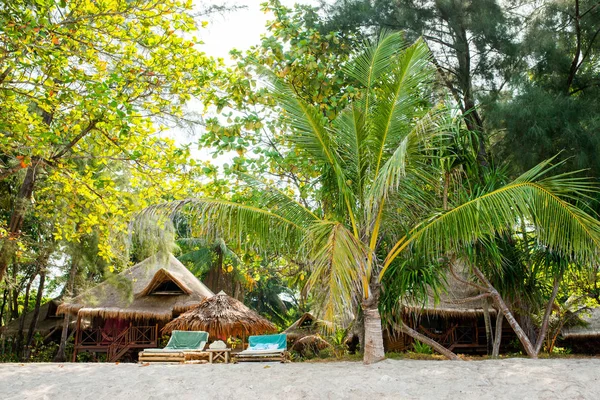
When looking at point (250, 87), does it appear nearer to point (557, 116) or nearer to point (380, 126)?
point (380, 126)

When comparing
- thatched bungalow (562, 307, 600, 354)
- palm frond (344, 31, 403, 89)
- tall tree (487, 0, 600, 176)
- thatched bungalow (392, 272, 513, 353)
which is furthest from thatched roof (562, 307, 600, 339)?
palm frond (344, 31, 403, 89)

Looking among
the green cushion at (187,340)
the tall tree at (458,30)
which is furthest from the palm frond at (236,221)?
the tall tree at (458,30)

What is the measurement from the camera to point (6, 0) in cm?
520

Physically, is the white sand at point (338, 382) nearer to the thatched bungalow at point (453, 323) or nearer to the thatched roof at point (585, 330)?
the thatched bungalow at point (453, 323)

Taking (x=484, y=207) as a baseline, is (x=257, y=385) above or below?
below

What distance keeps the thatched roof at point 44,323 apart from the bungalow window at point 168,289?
3.87 meters

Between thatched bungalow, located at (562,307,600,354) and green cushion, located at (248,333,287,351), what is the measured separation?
678 cm

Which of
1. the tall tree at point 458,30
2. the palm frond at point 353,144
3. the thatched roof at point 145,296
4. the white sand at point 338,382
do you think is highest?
the tall tree at point 458,30

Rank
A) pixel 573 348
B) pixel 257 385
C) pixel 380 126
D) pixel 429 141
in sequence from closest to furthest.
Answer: pixel 257 385, pixel 380 126, pixel 429 141, pixel 573 348

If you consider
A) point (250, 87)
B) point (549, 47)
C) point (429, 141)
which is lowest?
point (429, 141)

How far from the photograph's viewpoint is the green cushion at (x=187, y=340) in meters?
10.3

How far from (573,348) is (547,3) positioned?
8.98m

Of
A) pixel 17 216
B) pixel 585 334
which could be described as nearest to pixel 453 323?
pixel 585 334

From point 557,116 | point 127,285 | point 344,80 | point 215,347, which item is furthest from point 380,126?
point 127,285
